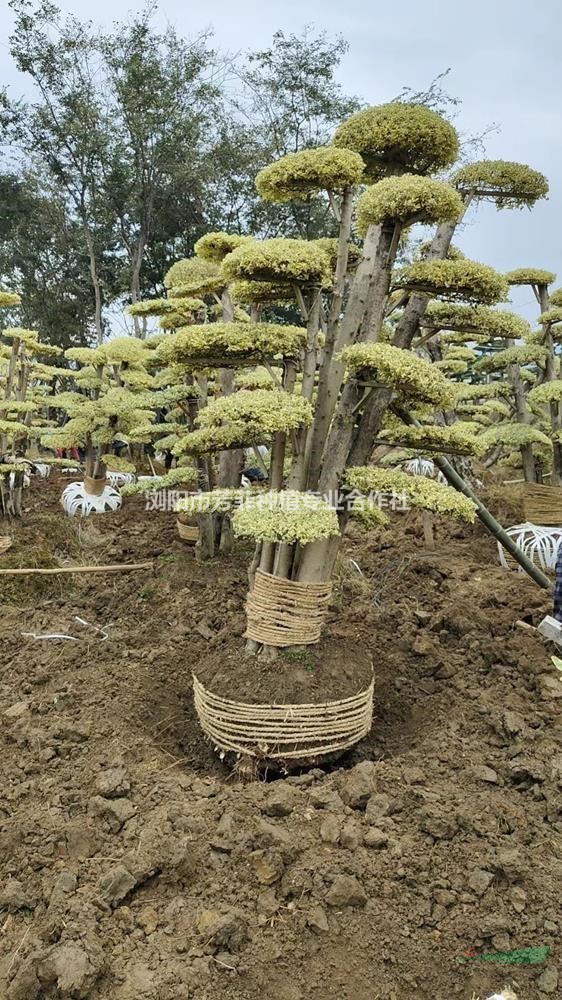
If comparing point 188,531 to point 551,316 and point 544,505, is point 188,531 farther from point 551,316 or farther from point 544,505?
point 551,316

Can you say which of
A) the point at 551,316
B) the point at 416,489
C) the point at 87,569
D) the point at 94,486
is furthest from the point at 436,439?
the point at 94,486

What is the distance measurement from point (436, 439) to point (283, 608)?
81cm

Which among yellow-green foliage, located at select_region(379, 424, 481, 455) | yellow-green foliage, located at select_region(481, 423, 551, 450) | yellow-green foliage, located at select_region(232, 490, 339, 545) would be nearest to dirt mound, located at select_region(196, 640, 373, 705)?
yellow-green foliage, located at select_region(232, 490, 339, 545)

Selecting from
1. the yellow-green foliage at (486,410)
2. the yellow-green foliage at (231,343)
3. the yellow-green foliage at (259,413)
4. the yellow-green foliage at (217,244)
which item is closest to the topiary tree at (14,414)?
the yellow-green foliage at (217,244)

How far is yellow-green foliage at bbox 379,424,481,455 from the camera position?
2408mm

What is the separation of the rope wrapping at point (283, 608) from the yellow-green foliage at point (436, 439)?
0.60 metres

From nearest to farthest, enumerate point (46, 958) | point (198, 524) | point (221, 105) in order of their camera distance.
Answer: point (46, 958), point (198, 524), point (221, 105)

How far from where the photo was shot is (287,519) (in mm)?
2174

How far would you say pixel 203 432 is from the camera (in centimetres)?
276

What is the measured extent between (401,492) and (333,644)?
72 centimetres

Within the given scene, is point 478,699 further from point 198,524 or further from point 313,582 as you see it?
point 198,524

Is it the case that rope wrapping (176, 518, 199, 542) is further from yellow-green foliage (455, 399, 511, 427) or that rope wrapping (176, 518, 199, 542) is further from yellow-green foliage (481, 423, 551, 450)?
yellow-green foliage (455, 399, 511, 427)

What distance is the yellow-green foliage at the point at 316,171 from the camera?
234 cm

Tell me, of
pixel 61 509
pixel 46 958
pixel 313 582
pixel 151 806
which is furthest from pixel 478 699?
pixel 61 509
